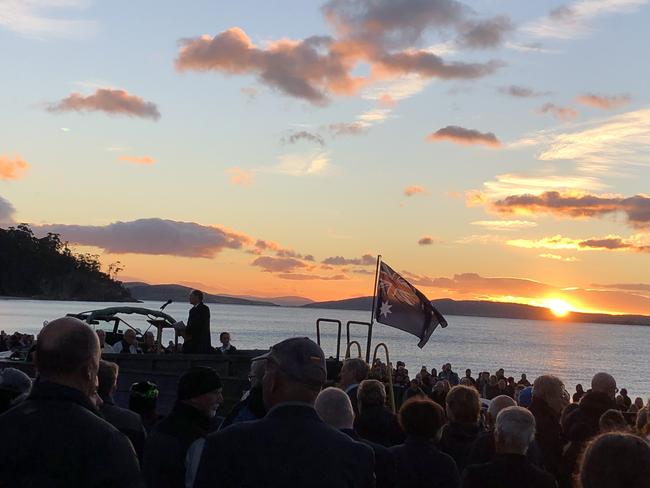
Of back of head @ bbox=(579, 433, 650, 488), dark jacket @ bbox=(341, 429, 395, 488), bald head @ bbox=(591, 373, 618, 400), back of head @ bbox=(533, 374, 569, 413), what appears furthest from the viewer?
bald head @ bbox=(591, 373, 618, 400)

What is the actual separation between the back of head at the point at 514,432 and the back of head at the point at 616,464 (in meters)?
2.42

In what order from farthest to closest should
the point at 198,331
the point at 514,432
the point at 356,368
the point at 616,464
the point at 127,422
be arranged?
the point at 198,331 < the point at 356,368 < the point at 127,422 < the point at 514,432 < the point at 616,464

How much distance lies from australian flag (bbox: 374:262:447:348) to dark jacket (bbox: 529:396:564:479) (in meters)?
8.98

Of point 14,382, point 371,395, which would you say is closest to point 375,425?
point 371,395

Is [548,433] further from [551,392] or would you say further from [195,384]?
[195,384]

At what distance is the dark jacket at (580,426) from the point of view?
7.73 metres

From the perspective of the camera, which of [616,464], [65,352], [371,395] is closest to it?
[616,464]

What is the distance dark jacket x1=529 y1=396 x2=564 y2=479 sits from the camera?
8047 millimetres

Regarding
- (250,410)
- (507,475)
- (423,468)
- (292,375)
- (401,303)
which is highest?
(401,303)

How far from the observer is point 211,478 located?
3.78 meters

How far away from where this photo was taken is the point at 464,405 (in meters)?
7.30

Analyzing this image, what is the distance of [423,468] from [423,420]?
0.32 m

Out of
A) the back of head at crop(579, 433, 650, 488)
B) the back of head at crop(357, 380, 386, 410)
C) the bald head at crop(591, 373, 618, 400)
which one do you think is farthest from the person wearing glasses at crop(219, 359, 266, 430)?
the bald head at crop(591, 373, 618, 400)

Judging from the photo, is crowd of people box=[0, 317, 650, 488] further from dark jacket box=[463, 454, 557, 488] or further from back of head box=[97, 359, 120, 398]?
back of head box=[97, 359, 120, 398]
